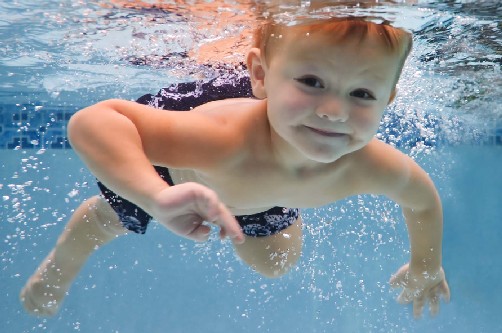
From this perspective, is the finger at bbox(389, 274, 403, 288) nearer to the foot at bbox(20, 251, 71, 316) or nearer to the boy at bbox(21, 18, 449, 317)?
the boy at bbox(21, 18, 449, 317)

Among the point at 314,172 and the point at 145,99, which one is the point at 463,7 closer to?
the point at 314,172

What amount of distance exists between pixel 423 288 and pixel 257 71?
2.25 metres

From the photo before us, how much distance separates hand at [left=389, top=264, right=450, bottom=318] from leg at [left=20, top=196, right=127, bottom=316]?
2.41 m

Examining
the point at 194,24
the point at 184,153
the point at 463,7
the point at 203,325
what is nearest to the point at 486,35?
the point at 463,7

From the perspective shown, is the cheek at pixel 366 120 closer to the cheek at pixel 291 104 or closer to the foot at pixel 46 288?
the cheek at pixel 291 104

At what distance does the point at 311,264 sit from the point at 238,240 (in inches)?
559

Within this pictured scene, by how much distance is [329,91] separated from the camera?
2.96m

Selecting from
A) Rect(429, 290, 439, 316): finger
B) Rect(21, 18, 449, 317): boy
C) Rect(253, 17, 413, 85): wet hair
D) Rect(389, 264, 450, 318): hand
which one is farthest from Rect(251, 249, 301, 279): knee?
Rect(253, 17, 413, 85): wet hair

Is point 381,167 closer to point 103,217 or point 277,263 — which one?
point 277,263

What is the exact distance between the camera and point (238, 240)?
213cm

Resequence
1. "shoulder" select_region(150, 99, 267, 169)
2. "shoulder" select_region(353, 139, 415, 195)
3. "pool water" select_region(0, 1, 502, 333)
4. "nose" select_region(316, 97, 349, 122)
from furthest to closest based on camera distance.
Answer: "pool water" select_region(0, 1, 502, 333), "shoulder" select_region(353, 139, 415, 195), "shoulder" select_region(150, 99, 267, 169), "nose" select_region(316, 97, 349, 122)

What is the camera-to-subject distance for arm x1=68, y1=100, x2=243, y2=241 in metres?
2.22

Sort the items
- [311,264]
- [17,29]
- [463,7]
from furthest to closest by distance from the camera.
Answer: [311,264] → [17,29] → [463,7]

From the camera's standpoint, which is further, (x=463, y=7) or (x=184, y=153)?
(x=463, y=7)
